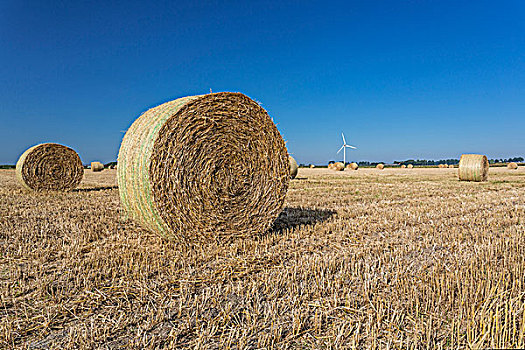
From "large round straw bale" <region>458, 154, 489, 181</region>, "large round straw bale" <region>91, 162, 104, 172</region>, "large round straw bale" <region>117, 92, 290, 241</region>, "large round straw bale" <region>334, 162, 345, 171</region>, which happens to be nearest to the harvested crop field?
"large round straw bale" <region>117, 92, 290, 241</region>

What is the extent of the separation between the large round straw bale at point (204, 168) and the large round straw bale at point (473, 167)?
15499 millimetres

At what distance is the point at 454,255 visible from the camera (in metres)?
4.15

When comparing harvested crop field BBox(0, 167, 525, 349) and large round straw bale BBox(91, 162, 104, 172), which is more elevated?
large round straw bale BBox(91, 162, 104, 172)

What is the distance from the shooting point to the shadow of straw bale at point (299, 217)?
6133 mm

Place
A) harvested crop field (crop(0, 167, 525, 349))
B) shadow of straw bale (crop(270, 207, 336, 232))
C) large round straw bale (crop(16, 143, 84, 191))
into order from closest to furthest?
harvested crop field (crop(0, 167, 525, 349)) → shadow of straw bale (crop(270, 207, 336, 232)) → large round straw bale (crop(16, 143, 84, 191))

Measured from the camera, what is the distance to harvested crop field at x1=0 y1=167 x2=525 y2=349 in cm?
239

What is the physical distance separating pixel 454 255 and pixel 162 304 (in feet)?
10.9

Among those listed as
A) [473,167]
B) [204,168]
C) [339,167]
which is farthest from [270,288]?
[339,167]

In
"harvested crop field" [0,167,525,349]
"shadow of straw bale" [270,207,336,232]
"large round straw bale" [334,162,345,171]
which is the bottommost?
"harvested crop field" [0,167,525,349]

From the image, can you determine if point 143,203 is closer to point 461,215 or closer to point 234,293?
point 234,293

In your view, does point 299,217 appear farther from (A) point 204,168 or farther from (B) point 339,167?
(B) point 339,167

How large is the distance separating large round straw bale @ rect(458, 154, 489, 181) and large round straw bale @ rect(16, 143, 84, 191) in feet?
57.5

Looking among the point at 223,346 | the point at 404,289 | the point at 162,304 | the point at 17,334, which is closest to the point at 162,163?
the point at 162,304

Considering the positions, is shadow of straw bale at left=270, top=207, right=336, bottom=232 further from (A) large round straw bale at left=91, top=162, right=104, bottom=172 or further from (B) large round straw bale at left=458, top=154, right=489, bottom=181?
(A) large round straw bale at left=91, top=162, right=104, bottom=172
